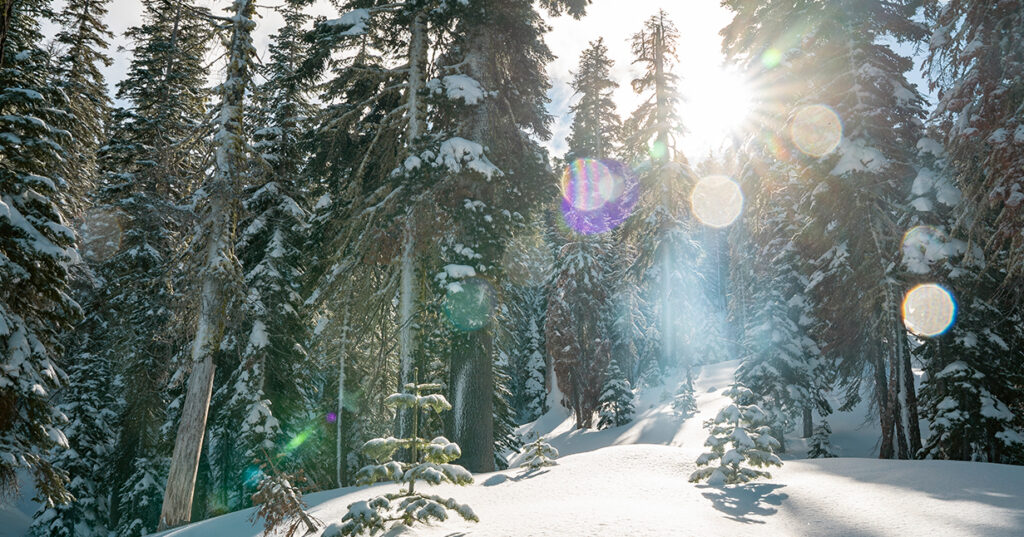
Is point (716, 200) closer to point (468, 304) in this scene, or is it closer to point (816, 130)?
point (816, 130)

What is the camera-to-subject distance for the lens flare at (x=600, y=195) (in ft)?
77.8

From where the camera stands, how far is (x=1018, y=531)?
17.1 feet

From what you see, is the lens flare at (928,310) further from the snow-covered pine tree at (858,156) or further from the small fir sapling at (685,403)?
the small fir sapling at (685,403)

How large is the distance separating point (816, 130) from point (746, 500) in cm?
1226

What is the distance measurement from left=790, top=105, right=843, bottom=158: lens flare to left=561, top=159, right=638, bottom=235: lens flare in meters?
7.89

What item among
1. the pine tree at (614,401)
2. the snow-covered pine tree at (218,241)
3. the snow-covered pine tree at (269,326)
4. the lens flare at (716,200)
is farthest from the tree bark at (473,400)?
the pine tree at (614,401)

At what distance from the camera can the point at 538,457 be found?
10297 millimetres

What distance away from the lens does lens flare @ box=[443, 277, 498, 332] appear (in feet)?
35.0

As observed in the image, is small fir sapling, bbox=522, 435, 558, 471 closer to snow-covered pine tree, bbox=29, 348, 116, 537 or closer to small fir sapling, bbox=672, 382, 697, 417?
snow-covered pine tree, bbox=29, 348, 116, 537

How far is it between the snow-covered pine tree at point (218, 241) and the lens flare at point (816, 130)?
1473 centimetres

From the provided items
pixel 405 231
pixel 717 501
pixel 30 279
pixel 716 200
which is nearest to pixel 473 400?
pixel 405 231

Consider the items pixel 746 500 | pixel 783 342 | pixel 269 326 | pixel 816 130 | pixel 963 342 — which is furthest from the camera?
pixel 783 342

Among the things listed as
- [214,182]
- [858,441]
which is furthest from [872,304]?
[214,182]

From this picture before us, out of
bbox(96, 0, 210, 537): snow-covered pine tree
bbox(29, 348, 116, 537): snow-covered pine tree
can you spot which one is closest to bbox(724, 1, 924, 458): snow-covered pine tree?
bbox(96, 0, 210, 537): snow-covered pine tree
